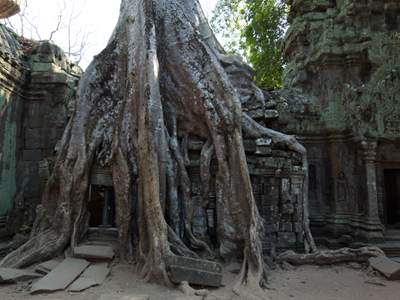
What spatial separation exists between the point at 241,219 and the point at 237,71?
275 centimetres

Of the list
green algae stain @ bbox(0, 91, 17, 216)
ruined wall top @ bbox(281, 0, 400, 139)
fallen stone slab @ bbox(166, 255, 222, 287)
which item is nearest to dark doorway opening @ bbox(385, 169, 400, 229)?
ruined wall top @ bbox(281, 0, 400, 139)

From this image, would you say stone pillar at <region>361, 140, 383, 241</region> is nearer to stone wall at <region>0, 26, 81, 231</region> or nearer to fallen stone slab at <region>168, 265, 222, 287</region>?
fallen stone slab at <region>168, 265, 222, 287</region>

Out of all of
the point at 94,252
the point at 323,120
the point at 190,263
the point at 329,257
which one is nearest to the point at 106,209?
the point at 94,252

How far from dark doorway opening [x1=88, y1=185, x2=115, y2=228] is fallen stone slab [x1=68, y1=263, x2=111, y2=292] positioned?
1123mm

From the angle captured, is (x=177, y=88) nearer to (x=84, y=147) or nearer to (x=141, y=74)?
(x=141, y=74)

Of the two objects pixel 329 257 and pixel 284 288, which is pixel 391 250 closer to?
pixel 329 257

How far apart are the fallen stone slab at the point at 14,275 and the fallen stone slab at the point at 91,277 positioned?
54cm

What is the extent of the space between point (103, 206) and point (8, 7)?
3.72 metres

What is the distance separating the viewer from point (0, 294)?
10.7 ft

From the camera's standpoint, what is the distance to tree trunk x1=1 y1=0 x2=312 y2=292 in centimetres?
397

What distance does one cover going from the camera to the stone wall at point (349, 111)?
19.3 feet

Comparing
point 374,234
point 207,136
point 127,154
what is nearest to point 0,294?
point 127,154

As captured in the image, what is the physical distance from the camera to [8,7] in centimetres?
210

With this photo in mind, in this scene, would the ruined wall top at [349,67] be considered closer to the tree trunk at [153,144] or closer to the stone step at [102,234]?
the tree trunk at [153,144]
